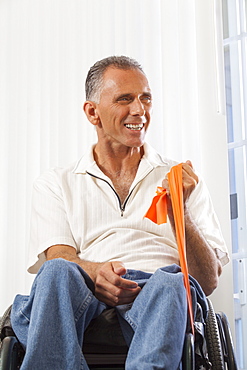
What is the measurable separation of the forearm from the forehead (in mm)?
532

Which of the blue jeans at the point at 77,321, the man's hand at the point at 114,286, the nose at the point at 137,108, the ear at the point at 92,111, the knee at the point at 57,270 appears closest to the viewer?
the blue jeans at the point at 77,321

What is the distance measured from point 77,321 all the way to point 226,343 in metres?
0.48

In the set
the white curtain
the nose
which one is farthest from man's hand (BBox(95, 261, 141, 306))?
the white curtain

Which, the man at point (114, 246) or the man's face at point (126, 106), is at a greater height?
the man's face at point (126, 106)

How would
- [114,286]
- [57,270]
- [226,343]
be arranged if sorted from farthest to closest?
[226,343], [114,286], [57,270]

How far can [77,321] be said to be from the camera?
1597mm

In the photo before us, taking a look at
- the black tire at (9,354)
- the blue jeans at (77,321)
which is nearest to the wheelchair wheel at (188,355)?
the blue jeans at (77,321)

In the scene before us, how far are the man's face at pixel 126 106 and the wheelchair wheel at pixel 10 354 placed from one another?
0.86m

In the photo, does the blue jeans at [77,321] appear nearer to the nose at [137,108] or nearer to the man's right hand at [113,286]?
the man's right hand at [113,286]

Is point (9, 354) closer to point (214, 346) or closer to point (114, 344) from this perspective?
point (114, 344)

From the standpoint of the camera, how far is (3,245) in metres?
3.07

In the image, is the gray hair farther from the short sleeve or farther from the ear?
the short sleeve

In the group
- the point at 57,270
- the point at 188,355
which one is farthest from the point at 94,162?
the point at 188,355

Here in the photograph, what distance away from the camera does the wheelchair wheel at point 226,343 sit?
5.74ft
